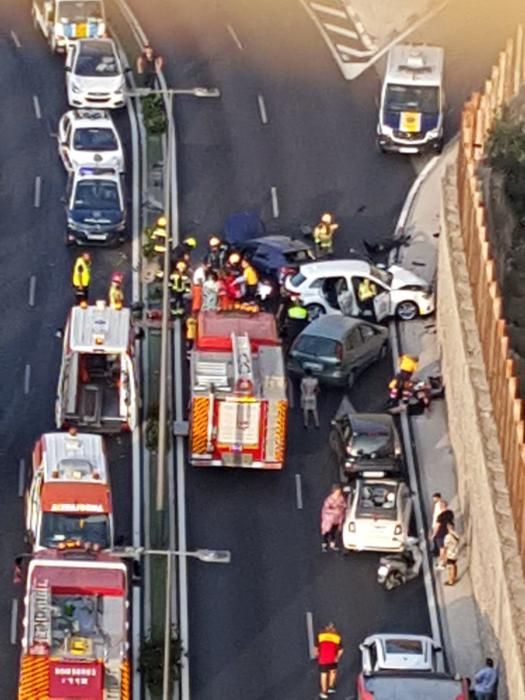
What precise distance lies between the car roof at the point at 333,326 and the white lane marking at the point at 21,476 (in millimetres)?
8134

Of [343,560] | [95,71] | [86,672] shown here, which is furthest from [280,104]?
[86,672]

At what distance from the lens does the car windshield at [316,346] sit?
75312mm

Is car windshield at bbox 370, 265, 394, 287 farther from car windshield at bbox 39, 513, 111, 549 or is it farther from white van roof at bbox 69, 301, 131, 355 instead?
car windshield at bbox 39, 513, 111, 549

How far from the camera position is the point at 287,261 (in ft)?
264

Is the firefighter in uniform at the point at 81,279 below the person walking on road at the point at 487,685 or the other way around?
the other way around

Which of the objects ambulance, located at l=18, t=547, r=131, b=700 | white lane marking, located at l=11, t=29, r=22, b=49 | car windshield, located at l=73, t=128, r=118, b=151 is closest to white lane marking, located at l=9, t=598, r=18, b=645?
ambulance, located at l=18, t=547, r=131, b=700

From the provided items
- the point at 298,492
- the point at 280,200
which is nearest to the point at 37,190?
the point at 280,200

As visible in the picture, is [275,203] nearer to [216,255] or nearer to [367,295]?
[216,255]

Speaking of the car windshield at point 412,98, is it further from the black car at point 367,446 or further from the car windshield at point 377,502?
the car windshield at point 377,502

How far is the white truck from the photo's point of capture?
308 feet

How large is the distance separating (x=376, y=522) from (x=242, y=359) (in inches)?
228

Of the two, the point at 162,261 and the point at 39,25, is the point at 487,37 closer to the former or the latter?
the point at 39,25

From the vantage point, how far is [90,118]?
87312mm

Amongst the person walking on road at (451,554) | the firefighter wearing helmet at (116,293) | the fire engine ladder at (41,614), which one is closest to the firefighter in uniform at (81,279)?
the firefighter wearing helmet at (116,293)
